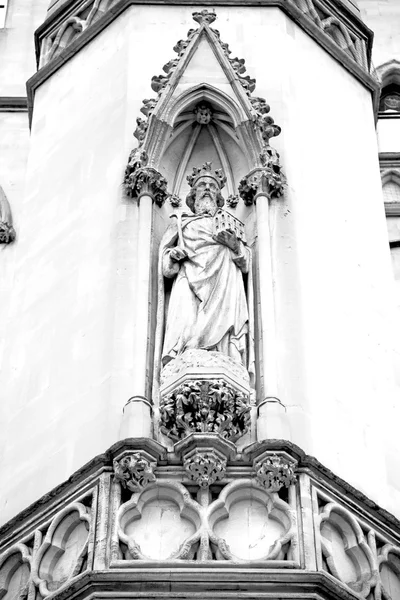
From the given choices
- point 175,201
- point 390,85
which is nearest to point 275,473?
point 175,201

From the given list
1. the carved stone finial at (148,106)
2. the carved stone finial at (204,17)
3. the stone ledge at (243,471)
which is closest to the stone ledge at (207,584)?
the stone ledge at (243,471)

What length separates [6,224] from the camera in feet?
58.6

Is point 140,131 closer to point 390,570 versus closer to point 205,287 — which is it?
point 205,287

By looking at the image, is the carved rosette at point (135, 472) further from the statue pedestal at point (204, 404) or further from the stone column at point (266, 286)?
the stone column at point (266, 286)

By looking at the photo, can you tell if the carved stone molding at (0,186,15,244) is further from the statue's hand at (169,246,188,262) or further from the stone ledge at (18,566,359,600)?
the stone ledge at (18,566,359,600)

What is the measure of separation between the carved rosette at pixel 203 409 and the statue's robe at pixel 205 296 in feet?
1.53

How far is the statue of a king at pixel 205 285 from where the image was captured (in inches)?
544

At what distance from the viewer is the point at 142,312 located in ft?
46.4

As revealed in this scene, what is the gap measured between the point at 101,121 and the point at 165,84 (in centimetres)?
82

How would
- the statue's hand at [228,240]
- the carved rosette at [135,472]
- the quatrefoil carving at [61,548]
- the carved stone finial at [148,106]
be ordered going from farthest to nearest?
the carved stone finial at [148,106]
the statue's hand at [228,240]
the carved rosette at [135,472]
the quatrefoil carving at [61,548]

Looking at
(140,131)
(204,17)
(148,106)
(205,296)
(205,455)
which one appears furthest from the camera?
(204,17)

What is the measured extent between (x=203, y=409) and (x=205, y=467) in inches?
18.2

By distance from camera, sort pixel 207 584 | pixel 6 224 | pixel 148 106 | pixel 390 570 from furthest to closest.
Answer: pixel 6 224, pixel 148 106, pixel 390 570, pixel 207 584

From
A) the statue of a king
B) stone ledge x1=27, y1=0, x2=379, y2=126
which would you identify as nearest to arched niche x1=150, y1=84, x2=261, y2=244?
the statue of a king
